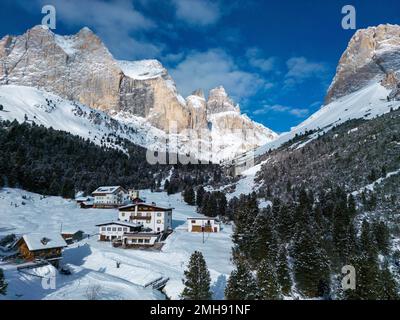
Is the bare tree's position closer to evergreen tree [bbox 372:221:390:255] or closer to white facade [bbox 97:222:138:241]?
white facade [bbox 97:222:138:241]

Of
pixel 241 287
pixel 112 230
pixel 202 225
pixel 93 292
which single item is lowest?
pixel 93 292

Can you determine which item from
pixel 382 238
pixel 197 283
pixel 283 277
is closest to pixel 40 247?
pixel 197 283

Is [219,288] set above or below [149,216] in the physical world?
below

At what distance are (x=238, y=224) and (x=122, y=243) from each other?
942 inches

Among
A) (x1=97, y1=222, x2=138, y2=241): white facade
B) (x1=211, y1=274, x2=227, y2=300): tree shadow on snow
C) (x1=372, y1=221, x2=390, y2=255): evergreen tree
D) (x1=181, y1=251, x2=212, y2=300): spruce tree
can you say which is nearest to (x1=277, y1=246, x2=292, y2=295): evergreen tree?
(x1=211, y1=274, x2=227, y2=300): tree shadow on snow

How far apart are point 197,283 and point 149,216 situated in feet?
135

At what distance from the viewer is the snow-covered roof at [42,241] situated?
48000 millimetres

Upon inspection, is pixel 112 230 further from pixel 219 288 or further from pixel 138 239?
pixel 219 288

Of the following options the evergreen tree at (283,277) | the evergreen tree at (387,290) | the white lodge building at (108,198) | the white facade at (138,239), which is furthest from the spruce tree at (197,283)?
the white lodge building at (108,198)

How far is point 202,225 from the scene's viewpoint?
8062cm

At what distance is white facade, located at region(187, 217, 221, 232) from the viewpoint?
264 feet

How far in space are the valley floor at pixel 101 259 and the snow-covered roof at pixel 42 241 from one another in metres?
3.72
